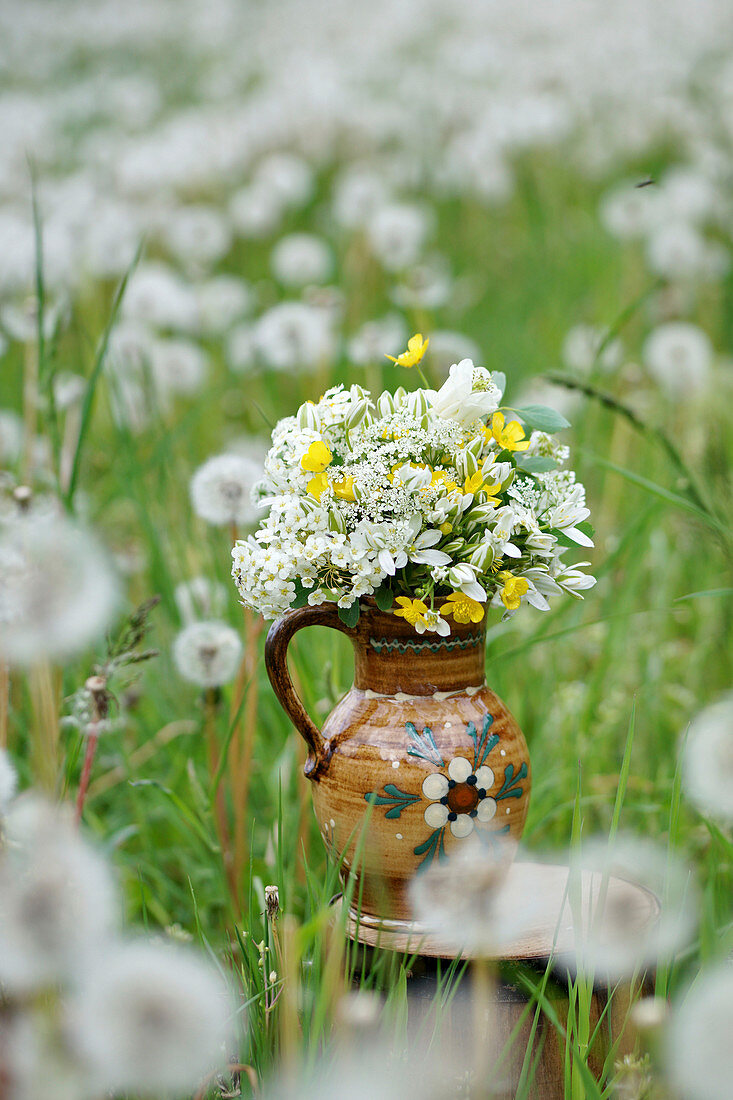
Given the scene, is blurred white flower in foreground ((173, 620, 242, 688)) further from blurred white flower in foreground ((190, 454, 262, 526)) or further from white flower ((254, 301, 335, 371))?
white flower ((254, 301, 335, 371))

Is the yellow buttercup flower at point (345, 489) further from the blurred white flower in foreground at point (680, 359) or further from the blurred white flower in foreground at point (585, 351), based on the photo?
the blurred white flower in foreground at point (680, 359)

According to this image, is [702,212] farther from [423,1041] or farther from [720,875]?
[423,1041]

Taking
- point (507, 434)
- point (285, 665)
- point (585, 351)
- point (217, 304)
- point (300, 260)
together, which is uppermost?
point (300, 260)

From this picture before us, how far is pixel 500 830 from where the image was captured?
1243 mm

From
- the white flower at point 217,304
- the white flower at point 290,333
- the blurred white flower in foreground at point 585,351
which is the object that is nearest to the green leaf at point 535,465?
the white flower at point 290,333

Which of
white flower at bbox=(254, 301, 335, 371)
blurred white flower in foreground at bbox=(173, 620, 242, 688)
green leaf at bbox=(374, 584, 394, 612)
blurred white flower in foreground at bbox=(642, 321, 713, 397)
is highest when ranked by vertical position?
blurred white flower in foreground at bbox=(642, 321, 713, 397)

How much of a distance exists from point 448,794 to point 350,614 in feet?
0.77

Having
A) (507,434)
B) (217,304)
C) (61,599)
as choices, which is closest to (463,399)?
(507,434)

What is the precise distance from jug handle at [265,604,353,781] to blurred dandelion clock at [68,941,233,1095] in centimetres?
56

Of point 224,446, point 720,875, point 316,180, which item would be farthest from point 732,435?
point 316,180

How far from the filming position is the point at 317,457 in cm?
118

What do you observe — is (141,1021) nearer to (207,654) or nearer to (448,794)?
(448,794)

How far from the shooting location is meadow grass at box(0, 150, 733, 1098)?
117 cm

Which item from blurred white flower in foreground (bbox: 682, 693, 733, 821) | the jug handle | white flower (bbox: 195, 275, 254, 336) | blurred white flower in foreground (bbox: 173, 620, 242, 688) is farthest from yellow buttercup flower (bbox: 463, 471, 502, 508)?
white flower (bbox: 195, 275, 254, 336)
